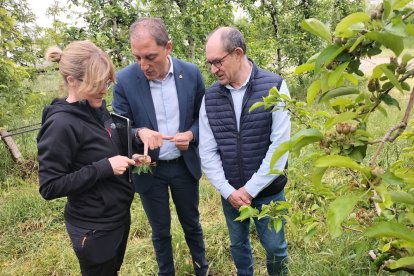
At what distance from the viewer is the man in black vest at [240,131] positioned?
1937mm

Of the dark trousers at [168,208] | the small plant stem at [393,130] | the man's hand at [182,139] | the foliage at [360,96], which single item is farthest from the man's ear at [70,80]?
the small plant stem at [393,130]

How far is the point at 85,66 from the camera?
1682mm

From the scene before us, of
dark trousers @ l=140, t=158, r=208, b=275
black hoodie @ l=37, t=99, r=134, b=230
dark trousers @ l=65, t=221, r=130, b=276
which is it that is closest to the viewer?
black hoodie @ l=37, t=99, r=134, b=230

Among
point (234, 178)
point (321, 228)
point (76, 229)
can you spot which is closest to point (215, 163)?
point (234, 178)

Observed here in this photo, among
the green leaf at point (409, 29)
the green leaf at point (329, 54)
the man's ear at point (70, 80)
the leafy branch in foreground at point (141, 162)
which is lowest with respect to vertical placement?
the leafy branch in foreground at point (141, 162)

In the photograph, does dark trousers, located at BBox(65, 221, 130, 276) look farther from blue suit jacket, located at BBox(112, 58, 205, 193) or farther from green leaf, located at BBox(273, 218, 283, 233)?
green leaf, located at BBox(273, 218, 283, 233)

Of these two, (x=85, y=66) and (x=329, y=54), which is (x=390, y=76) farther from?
(x=85, y=66)

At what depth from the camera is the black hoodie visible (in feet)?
5.39

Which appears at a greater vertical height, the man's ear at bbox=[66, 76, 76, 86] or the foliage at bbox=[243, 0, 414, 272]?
the man's ear at bbox=[66, 76, 76, 86]

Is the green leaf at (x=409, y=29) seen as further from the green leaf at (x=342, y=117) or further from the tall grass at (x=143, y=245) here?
the tall grass at (x=143, y=245)

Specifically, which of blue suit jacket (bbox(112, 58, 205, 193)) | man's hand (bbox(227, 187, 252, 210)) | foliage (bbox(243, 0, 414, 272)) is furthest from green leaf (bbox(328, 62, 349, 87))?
blue suit jacket (bbox(112, 58, 205, 193))

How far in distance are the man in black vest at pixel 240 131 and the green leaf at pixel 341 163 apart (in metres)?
1.23

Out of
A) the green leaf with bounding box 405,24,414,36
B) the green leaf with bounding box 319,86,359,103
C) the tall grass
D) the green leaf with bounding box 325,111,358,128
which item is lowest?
the tall grass

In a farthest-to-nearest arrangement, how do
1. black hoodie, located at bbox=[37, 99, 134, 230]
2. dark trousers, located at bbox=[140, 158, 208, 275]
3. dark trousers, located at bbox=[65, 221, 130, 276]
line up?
dark trousers, located at bbox=[140, 158, 208, 275]
dark trousers, located at bbox=[65, 221, 130, 276]
black hoodie, located at bbox=[37, 99, 134, 230]
